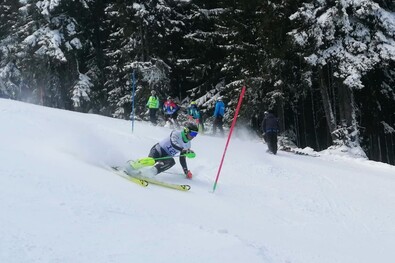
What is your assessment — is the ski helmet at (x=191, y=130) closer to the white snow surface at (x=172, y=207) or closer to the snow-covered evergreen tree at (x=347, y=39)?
the white snow surface at (x=172, y=207)

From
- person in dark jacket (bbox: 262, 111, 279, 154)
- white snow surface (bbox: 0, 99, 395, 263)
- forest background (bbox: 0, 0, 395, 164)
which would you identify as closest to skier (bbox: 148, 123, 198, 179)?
white snow surface (bbox: 0, 99, 395, 263)

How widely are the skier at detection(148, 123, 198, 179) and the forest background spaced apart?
11.4 meters

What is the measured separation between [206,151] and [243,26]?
35.2 ft

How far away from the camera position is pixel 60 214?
659cm

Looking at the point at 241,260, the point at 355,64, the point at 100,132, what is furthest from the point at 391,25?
the point at 241,260

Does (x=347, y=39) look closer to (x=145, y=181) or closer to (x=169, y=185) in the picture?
(x=169, y=185)

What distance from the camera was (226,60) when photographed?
85.0 ft

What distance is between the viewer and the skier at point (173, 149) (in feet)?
35.2

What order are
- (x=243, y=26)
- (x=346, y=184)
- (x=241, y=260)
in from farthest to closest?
1. (x=243, y=26)
2. (x=346, y=184)
3. (x=241, y=260)

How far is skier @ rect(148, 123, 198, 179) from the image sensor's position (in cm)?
1074

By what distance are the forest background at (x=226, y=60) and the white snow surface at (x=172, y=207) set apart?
7.20 m

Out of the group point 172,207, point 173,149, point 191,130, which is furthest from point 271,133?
point 172,207

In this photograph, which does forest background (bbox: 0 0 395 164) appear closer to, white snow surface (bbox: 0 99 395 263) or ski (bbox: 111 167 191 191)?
white snow surface (bbox: 0 99 395 263)

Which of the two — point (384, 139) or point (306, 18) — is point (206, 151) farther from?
point (384, 139)
